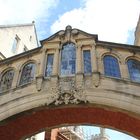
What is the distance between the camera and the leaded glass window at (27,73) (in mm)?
15846

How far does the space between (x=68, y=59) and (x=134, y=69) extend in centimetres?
361

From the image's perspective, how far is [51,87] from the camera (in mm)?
14711

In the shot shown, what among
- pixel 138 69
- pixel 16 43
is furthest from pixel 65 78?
pixel 16 43

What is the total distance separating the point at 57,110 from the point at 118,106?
3.43 meters

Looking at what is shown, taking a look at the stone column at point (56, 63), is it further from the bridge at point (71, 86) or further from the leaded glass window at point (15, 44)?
the leaded glass window at point (15, 44)

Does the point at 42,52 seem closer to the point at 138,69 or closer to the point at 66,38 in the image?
the point at 66,38

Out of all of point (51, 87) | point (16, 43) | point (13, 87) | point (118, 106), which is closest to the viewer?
point (118, 106)

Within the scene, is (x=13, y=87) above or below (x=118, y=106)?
above

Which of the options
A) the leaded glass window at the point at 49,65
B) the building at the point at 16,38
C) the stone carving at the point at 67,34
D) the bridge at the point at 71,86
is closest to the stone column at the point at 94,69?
the bridge at the point at 71,86

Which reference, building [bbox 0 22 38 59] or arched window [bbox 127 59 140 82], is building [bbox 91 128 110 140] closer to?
building [bbox 0 22 38 59]

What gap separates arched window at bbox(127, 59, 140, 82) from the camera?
1464cm

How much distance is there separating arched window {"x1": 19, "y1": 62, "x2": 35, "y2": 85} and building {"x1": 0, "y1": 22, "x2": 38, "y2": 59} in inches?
241

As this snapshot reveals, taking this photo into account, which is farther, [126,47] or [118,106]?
[126,47]

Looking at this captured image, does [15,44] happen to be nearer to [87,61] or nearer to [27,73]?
[27,73]
